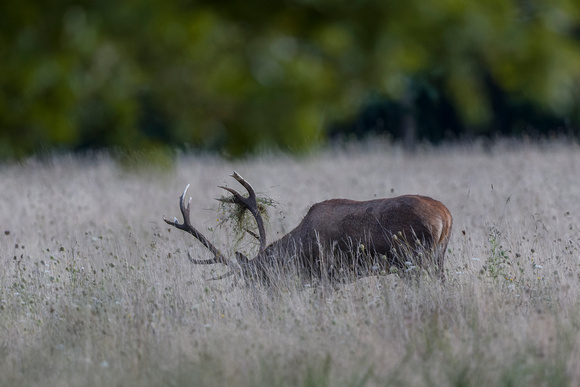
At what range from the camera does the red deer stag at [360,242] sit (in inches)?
228

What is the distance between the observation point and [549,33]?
2207 mm

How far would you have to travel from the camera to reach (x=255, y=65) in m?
2.24

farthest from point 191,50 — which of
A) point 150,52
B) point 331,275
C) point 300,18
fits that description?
point 331,275

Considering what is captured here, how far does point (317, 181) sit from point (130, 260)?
6234 millimetres

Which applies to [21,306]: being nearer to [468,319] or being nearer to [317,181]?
[468,319]

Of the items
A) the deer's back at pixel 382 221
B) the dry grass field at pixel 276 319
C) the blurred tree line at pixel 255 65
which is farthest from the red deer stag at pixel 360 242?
the blurred tree line at pixel 255 65

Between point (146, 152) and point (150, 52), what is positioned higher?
point (150, 52)

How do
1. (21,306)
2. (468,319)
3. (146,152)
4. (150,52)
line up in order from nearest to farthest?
(150,52), (146,152), (468,319), (21,306)

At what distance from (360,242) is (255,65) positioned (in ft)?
12.9

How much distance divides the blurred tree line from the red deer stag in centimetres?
324

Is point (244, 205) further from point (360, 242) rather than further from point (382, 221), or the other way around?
point (382, 221)

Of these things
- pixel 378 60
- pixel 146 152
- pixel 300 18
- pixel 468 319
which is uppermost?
pixel 300 18

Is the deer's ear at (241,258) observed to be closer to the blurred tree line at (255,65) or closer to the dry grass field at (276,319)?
the dry grass field at (276,319)

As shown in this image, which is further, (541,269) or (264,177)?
(264,177)
